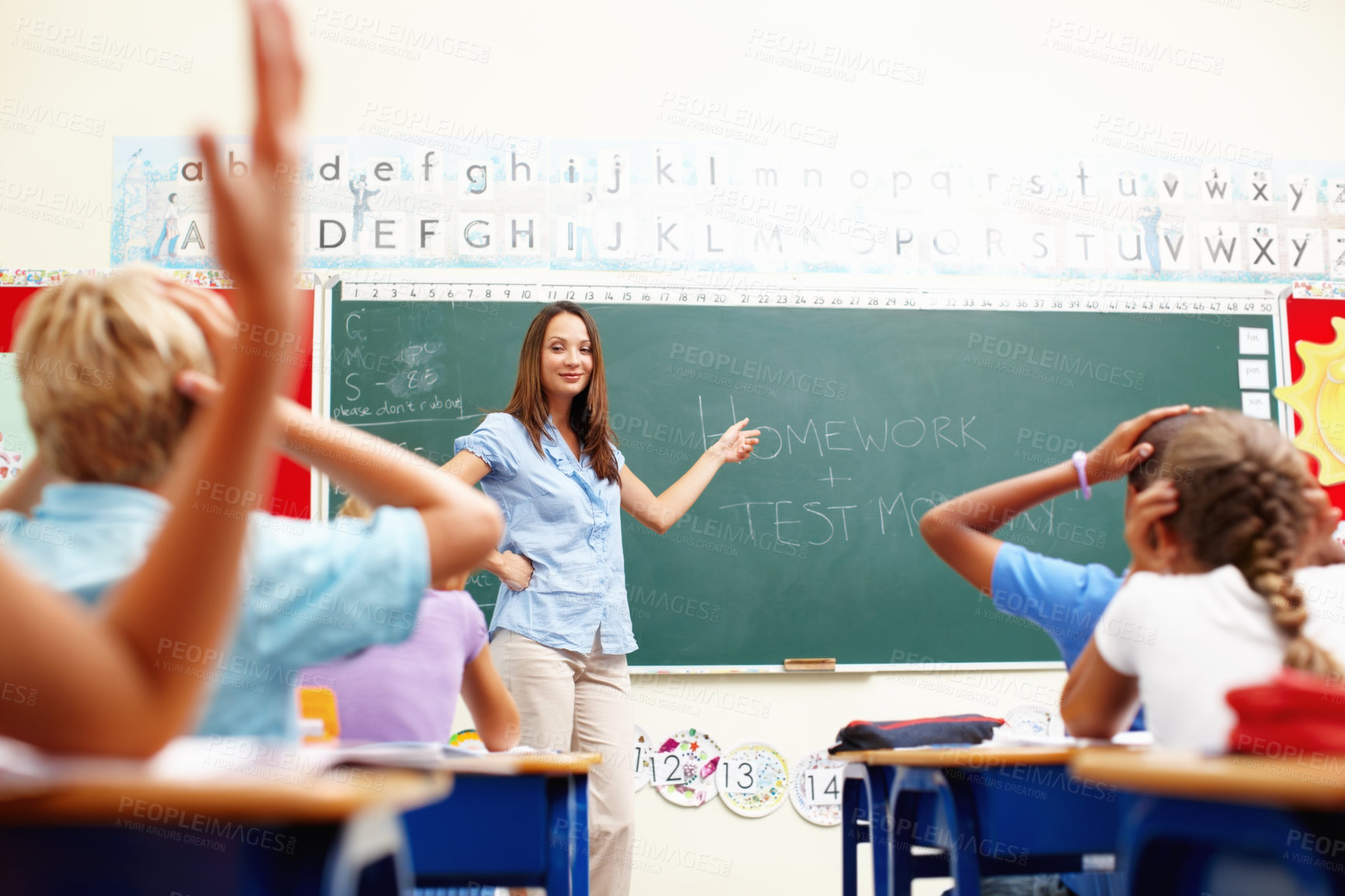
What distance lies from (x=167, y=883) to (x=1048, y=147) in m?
4.06

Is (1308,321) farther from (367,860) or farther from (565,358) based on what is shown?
(367,860)

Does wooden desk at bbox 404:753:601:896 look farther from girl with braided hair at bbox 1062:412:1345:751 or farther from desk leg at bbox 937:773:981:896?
girl with braided hair at bbox 1062:412:1345:751

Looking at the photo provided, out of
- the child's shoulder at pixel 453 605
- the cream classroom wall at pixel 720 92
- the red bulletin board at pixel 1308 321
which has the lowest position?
the child's shoulder at pixel 453 605

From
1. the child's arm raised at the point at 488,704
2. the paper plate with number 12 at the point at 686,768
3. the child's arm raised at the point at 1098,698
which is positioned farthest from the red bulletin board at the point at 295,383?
the child's arm raised at the point at 1098,698

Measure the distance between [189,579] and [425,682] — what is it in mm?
1205

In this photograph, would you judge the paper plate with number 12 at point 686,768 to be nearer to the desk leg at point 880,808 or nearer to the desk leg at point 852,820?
the desk leg at point 852,820

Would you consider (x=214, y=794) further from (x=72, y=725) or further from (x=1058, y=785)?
(x=1058, y=785)

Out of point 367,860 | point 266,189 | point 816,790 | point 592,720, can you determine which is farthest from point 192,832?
point 816,790

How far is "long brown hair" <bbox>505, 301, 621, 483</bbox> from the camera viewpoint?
294 centimetres

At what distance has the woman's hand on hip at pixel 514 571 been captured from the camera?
2.72 m

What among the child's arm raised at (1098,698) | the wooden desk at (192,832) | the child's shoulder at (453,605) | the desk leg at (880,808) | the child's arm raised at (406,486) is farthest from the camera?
the desk leg at (880,808)

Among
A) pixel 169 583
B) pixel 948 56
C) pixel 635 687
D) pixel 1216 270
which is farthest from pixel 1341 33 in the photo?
pixel 169 583

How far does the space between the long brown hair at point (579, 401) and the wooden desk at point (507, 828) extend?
140 cm

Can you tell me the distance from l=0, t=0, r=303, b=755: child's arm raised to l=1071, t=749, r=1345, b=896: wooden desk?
25.8 inches
